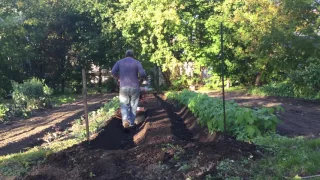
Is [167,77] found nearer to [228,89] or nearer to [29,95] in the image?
[228,89]

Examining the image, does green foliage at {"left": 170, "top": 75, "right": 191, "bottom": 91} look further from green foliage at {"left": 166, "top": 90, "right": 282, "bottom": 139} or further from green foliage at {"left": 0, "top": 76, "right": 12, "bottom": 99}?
green foliage at {"left": 166, "top": 90, "right": 282, "bottom": 139}

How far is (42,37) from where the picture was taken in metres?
28.3

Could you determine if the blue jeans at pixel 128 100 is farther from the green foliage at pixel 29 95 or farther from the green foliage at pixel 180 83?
the green foliage at pixel 180 83

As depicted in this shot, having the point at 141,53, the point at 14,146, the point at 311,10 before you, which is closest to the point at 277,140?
the point at 14,146

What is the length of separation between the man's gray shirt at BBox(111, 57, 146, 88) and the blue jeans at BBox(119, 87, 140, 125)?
0.12m

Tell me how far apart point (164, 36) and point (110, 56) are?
5.10 metres

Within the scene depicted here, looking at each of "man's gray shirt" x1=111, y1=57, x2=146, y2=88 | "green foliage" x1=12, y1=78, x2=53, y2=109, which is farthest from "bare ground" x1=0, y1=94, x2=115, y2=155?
"green foliage" x1=12, y1=78, x2=53, y2=109

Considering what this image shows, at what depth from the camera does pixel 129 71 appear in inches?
348

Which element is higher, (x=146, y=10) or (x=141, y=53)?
(x=146, y=10)

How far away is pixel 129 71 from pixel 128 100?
2.35ft

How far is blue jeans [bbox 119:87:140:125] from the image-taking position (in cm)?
888

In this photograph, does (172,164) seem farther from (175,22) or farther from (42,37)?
(42,37)

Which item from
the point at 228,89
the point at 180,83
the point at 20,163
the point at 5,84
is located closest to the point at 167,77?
the point at 180,83

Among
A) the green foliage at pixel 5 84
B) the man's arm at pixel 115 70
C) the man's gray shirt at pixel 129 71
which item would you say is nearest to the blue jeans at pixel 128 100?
the man's gray shirt at pixel 129 71
